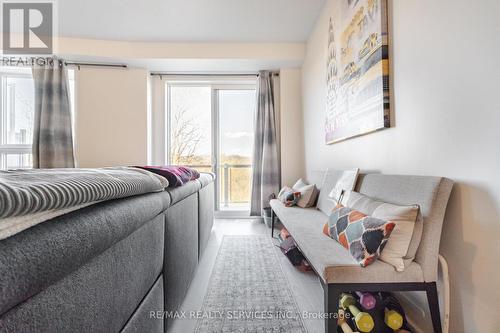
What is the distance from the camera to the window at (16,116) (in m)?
3.72

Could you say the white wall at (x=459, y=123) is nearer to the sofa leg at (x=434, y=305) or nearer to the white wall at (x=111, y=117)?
the sofa leg at (x=434, y=305)

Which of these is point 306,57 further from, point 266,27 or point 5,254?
point 5,254

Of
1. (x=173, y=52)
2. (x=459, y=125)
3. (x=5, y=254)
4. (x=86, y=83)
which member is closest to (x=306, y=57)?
(x=173, y=52)

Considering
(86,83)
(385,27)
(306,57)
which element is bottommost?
(385,27)

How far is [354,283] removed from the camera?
106 cm

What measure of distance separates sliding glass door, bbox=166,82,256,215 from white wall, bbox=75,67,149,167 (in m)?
0.52

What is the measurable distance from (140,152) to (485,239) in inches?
155

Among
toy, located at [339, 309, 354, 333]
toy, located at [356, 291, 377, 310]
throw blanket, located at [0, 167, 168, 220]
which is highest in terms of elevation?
throw blanket, located at [0, 167, 168, 220]

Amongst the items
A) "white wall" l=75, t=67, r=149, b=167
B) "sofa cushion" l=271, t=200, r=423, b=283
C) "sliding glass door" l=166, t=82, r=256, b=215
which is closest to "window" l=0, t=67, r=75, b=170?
"white wall" l=75, t=67, r=149, b=167

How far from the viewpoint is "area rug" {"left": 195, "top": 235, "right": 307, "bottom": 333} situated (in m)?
1.32

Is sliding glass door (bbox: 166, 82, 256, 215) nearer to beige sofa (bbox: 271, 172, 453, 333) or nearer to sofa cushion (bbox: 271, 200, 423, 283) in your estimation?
sofa cushion (bbox: 271, 200, 423, 283)

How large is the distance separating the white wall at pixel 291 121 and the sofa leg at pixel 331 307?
2886 millimetres

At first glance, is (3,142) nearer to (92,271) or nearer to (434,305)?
(92,271)

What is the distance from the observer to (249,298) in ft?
5.15
